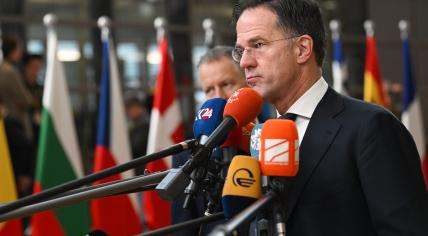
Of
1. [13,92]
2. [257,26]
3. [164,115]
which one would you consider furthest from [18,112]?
[257,26]

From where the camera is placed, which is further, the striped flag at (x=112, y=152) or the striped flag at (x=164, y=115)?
the striped flag at (x=164, y=115)

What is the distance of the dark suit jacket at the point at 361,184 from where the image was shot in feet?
8.15

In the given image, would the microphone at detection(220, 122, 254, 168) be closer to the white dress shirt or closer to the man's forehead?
the white dress shirt

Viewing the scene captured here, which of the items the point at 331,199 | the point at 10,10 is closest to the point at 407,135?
the point at 331,199

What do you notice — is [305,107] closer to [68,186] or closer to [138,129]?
[68,186]

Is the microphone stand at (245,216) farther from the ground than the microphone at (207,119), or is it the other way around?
the microphone at (207,119)

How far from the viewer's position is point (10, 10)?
1130 centimetres

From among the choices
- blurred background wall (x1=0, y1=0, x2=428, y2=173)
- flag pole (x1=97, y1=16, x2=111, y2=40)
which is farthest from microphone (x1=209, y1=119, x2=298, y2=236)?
blurred background wall (x1=0, y1=0, x2=428, y2=173)

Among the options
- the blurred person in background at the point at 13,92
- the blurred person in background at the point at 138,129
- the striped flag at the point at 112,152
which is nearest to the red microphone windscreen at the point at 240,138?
the striped flag at the point at 112,152

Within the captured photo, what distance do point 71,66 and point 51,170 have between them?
515 cm

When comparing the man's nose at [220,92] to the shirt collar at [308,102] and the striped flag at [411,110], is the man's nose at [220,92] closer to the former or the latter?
the shirt collar at [308,102]

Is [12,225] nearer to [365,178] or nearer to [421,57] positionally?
[365,178]

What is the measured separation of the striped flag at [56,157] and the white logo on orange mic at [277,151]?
4.29 meters

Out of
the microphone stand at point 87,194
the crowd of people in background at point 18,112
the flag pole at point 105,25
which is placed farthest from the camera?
the crowd of people in background at point 18,112
